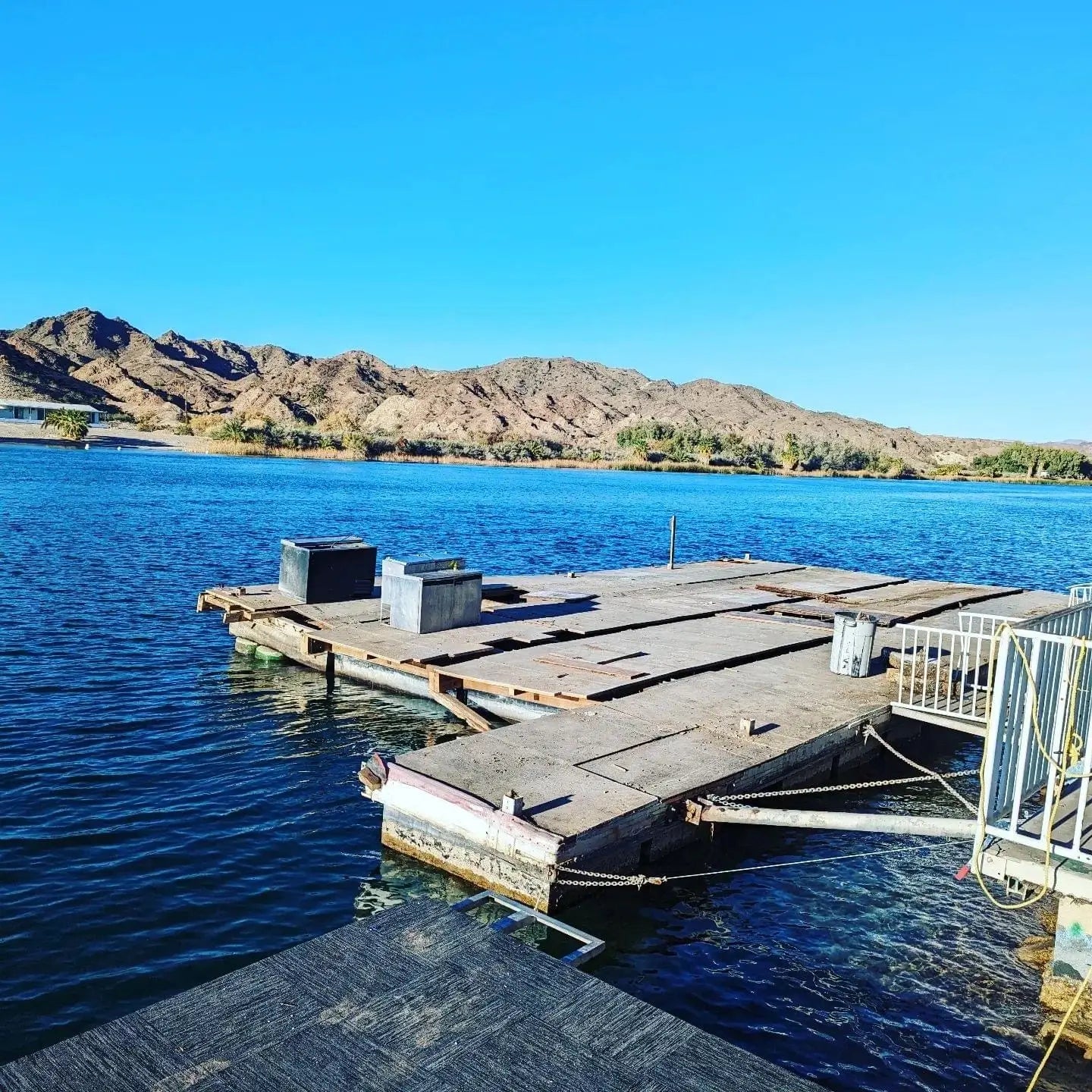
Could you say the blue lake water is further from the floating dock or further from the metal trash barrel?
the metal trash barrel

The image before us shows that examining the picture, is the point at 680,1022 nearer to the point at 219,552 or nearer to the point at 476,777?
the point at 476,777

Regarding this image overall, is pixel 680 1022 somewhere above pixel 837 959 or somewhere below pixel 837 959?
above

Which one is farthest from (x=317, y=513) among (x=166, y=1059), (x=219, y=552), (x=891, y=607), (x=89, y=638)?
(x=166, y=1059)

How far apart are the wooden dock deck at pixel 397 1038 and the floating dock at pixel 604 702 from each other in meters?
2.05

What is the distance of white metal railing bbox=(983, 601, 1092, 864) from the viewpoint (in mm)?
6398

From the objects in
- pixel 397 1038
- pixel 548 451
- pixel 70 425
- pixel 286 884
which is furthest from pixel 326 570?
pixel 548 451

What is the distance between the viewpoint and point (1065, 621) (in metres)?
8.73

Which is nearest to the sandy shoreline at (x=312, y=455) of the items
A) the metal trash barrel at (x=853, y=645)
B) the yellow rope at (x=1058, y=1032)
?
the metal trash barrel at (x=853, y=645)

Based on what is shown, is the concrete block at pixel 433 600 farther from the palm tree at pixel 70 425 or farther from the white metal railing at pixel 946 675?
the palm tree at pixel 70 425

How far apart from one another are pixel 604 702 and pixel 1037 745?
6.37 m

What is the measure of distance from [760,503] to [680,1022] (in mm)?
88429

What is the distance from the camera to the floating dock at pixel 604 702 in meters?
8.77

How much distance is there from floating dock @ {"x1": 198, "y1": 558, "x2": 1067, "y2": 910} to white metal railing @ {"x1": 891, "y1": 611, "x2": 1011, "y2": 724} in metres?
0.09

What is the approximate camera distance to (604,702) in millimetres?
12609
